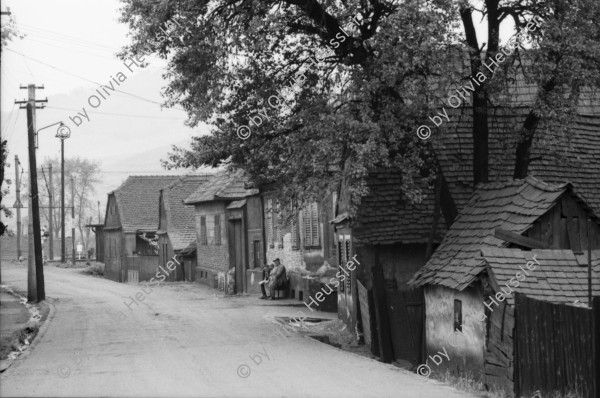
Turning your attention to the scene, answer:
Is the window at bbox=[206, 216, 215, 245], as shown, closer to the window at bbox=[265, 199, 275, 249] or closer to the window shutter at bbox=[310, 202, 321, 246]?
the window at bbox=[265, 199, 275, 249]

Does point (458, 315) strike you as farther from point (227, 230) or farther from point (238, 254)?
point (227, 230)

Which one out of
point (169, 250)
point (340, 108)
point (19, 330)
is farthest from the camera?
point (169, 250)

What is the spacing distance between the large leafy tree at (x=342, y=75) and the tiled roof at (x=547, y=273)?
3.55 meters

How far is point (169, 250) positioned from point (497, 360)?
4199cm

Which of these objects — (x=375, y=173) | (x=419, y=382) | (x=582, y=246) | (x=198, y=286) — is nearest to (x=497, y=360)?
(x=419, y=382)

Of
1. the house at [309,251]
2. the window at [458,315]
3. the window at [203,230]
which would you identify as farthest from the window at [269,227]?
the window at [458,315]

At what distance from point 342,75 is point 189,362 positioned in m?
7.83

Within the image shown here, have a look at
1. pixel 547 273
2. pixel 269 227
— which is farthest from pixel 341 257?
pixel 269 227

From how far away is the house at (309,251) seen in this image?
30766 millimetres

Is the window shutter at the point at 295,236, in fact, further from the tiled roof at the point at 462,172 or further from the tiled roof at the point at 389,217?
the tiled roof at the point at 389,217

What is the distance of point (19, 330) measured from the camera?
24609 millimetres

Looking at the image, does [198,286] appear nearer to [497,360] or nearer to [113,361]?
[113,361]

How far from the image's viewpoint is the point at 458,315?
19.2 m

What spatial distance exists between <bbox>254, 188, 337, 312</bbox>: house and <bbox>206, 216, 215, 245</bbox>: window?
10.4 m
